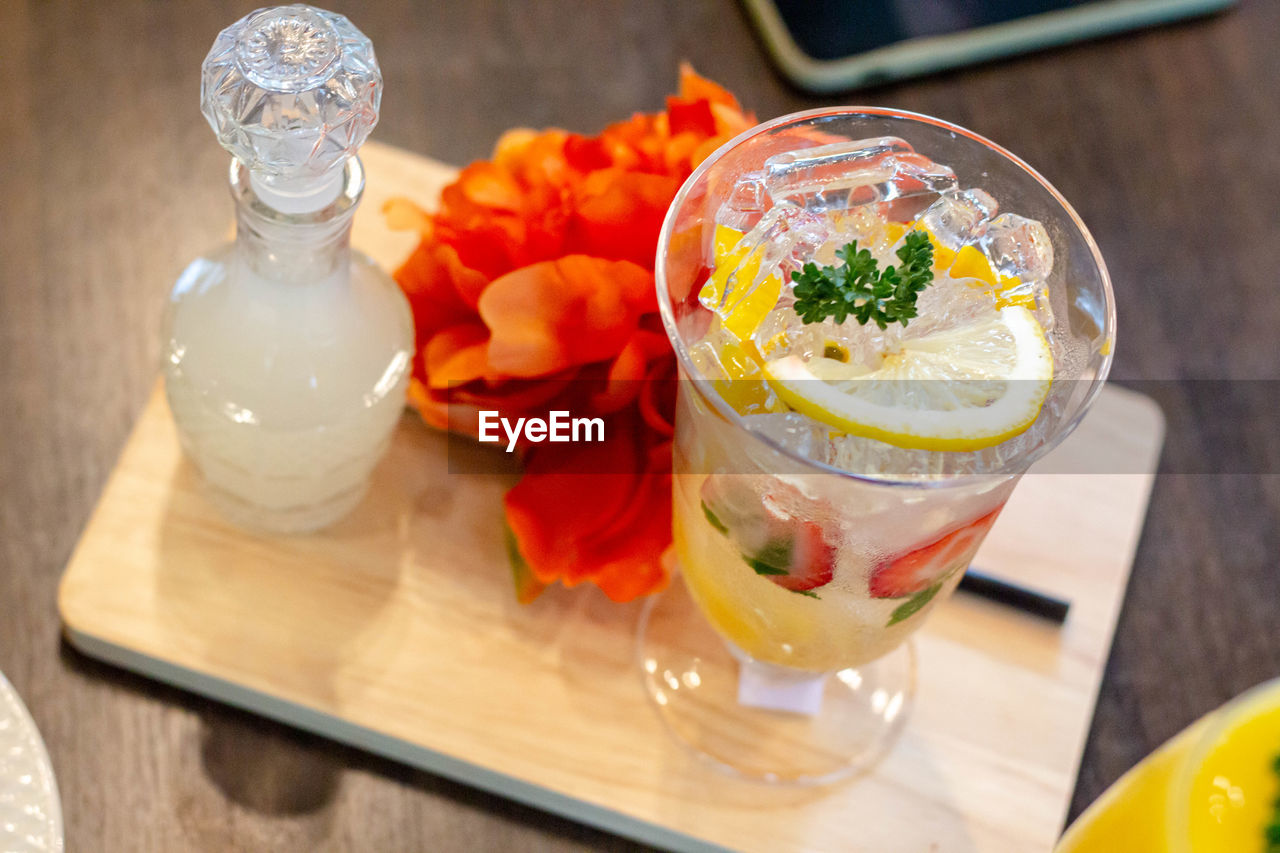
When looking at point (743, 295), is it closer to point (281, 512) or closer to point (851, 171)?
point (851, 171)

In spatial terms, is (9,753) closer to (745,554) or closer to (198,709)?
(198,709)

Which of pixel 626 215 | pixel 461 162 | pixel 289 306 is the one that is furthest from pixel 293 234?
pixel 461 162

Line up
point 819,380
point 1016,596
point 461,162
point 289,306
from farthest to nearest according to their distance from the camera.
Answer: point 461,162 < point 1016,596 < point 289,306 < point 819,380

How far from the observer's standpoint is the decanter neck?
0.52 m

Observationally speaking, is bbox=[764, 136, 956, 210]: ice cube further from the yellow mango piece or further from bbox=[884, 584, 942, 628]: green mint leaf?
bbox=[884, 584, 942, 628]: green mint leaf

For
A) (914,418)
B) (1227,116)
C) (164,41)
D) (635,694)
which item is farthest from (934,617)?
(164,41)

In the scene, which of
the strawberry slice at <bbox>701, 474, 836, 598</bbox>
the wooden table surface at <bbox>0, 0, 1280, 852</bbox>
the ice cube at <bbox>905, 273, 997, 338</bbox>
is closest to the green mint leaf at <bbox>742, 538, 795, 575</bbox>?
the strawberry slice at <bbox>701, 474, 836, 598</bbox>

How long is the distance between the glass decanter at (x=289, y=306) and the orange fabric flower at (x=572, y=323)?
0.03 meters

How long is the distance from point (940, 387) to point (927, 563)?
7 cm

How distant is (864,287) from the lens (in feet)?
1.49

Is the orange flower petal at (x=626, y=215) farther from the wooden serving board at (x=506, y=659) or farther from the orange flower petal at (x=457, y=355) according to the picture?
the wooden serving board at (x=506, y=659)

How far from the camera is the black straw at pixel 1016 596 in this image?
2.22ft

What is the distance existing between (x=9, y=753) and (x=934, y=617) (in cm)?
48

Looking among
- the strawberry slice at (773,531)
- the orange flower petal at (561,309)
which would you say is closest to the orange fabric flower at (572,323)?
the orange flower petal at (561,309)
